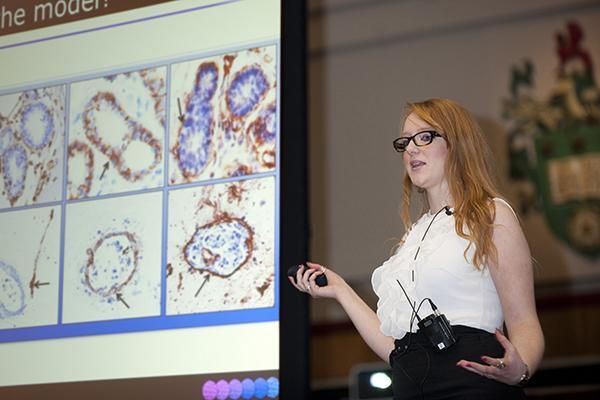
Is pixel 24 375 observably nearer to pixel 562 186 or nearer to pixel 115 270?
pixel 115 270

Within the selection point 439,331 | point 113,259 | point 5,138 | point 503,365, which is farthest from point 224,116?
point 503,365

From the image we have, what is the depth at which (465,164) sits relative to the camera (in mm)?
1862

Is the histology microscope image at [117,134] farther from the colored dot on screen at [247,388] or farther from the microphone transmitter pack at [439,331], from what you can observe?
the microphone transmitter pack at [439,331]

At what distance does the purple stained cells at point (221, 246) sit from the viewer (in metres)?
2.09

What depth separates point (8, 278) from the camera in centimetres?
234

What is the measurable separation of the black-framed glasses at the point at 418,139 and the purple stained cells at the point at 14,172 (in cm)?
98

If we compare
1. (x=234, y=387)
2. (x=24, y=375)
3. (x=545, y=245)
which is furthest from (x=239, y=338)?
(x=545, y=245)

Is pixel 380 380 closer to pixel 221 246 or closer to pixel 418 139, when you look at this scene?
pixel 221 246

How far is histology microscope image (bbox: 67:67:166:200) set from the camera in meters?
2.24

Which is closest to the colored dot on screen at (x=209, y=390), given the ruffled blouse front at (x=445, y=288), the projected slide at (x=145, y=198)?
the projected slide at (x=145, y=198)

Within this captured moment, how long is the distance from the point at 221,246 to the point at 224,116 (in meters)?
0.29

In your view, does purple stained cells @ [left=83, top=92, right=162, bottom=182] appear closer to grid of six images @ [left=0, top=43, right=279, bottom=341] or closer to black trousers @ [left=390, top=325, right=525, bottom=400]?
grid of six images @ [left=0, top=43, right=279, bottom=341]

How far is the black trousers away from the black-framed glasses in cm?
35

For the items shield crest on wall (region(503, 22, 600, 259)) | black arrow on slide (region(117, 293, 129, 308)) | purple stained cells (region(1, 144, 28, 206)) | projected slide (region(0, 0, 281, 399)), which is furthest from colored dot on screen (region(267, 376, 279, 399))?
shield crest on wall (region(503, 22, 600, 259))
